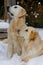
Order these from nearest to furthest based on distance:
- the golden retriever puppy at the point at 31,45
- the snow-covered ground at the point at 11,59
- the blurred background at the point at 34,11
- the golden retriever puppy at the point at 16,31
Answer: the snow-covered ground at the point at 11,59, the golden retriever puppy at the point at 31,45, the golden retriever puppy at the point at 16,31, the blurred background at the point at 34,11

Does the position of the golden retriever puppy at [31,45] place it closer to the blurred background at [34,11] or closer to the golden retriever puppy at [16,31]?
the golden retriever puppy at [16,31]

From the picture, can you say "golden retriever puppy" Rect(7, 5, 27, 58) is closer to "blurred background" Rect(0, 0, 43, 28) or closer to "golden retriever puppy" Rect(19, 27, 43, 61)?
"golden retriever puppy" Rect(19, 27, 43, 61)

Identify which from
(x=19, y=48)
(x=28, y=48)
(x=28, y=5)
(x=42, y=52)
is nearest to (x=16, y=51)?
(x=19, y=48)

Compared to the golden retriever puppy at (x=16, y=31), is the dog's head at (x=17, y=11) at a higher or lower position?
higher

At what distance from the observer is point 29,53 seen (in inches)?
84.9

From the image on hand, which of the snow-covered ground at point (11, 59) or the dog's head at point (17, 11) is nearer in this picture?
the snow-covered ground at point (11, 59)

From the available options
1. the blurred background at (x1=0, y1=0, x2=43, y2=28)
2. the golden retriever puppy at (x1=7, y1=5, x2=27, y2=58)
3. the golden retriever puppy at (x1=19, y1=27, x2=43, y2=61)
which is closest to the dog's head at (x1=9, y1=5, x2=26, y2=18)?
the golden retriever puppy at (x1=7, y1=5, x2=27, y2=58)

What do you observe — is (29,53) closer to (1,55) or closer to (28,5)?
(1,55)

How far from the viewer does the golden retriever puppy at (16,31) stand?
99.0 inches

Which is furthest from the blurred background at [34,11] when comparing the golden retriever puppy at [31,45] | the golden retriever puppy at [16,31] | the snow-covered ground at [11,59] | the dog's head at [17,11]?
the golden retriever puppy at [31,45]

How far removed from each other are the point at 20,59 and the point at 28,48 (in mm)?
168

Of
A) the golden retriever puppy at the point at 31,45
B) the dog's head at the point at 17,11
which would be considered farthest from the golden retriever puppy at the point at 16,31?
the golden retriever puppy at the point at 31,45

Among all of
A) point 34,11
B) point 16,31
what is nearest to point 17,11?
point 16,31

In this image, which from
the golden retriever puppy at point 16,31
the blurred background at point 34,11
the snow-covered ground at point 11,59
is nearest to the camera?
the snow-covered ground at point 11,59
